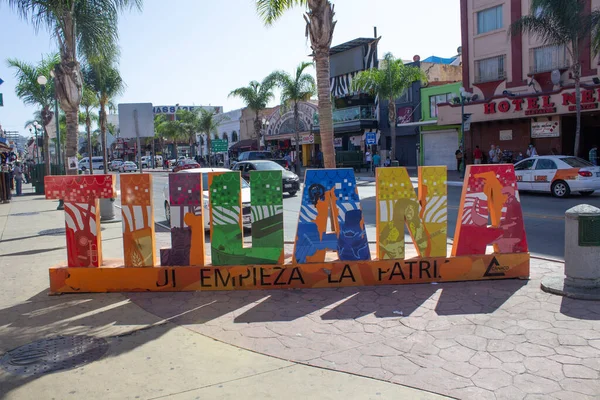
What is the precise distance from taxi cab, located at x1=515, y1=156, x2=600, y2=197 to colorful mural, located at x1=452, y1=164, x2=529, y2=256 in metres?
11.7

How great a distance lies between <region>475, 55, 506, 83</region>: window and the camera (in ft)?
99.3

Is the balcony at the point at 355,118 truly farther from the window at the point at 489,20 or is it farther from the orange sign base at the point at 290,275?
the orange sign base at the point at 290,275

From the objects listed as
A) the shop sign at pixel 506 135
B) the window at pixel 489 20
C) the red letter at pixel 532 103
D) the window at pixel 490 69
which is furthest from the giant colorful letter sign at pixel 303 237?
the window at pixel 489 20

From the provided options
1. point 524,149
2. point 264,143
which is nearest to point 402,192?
point 524,149

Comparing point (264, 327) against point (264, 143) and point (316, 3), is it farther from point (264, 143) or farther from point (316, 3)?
point (264, 143)

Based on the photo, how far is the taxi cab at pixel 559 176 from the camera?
54.0 ft

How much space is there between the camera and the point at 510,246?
22.0 ft

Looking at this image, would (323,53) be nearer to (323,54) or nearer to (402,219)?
(323,54)

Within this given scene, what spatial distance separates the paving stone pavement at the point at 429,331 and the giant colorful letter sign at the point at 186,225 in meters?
0.48

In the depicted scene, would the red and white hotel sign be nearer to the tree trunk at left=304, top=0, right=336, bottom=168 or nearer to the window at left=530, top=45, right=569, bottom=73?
the window at left=530, top=45, right=569, bottom=73

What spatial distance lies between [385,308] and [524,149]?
26.5 metres

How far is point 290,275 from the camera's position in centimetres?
648

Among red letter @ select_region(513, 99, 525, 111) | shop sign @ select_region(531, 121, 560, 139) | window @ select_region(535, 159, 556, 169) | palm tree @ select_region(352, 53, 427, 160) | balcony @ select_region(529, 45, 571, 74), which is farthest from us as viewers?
palm tree @ select_region(352, 53, 427, 160)

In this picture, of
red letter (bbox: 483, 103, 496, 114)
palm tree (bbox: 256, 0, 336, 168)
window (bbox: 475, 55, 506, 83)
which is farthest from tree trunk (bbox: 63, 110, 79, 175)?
window (bbox: 475, 55, 506, 83)
